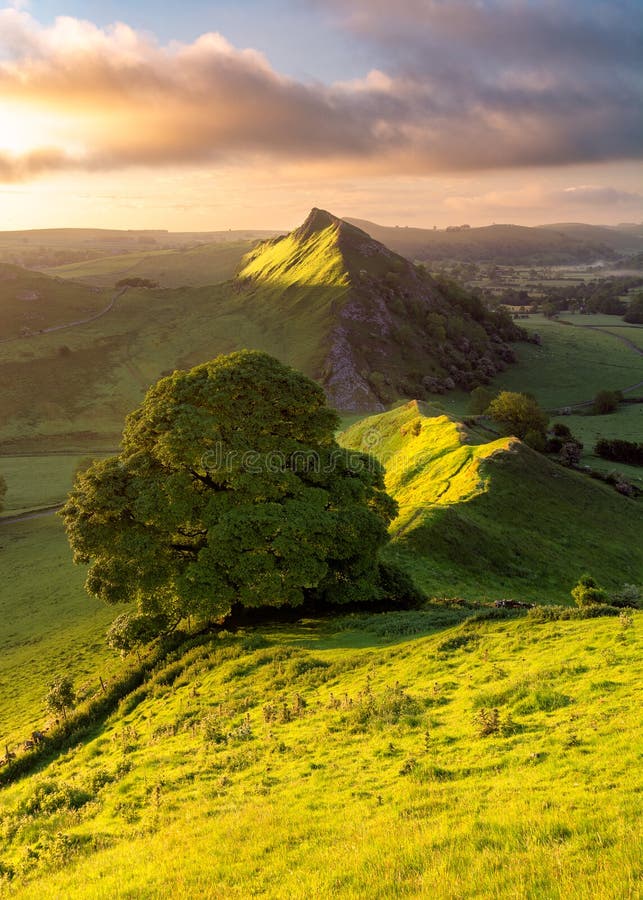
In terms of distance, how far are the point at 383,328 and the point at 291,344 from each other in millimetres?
29889

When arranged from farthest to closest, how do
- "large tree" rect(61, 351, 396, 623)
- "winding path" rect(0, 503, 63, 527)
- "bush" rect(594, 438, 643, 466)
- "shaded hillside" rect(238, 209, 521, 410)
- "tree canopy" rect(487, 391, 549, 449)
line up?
"shaded hillside" rect(238, 209, 521, 410), "tree canopy" rect(487, 391, 549, 449), "bush" rect(594, 438, 643, 466), "winding path" rect(0, 503, 63, 527), "large tree" rect(61, 351, 396, 623)

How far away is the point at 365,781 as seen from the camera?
49.4 feet

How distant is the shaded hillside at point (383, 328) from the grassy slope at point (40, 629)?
89.9 meters

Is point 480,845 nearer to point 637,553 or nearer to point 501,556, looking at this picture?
point 501,556

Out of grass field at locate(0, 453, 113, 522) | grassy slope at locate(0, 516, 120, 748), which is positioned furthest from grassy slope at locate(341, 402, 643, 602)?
grass field at locate(0, 453, 113, 522)

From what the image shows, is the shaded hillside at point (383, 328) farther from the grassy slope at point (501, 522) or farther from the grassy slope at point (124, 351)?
the grassy slope at point (501, 522)

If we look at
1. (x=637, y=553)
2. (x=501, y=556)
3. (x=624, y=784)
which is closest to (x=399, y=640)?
(x=624, y=784)

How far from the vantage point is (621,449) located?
86312mm

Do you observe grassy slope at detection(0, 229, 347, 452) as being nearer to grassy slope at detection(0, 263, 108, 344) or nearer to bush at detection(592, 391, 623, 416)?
grassy slope at detection(0, 263, 108, 344)

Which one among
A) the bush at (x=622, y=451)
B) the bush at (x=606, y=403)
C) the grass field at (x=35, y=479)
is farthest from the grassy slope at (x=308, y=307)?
the bush at (x=622, y=451)

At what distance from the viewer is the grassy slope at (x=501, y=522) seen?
1652 inches

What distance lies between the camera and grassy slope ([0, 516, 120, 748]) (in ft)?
103

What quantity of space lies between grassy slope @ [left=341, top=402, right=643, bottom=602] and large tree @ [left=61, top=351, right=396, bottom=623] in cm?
1149

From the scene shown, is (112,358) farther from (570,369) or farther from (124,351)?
(570,369)
